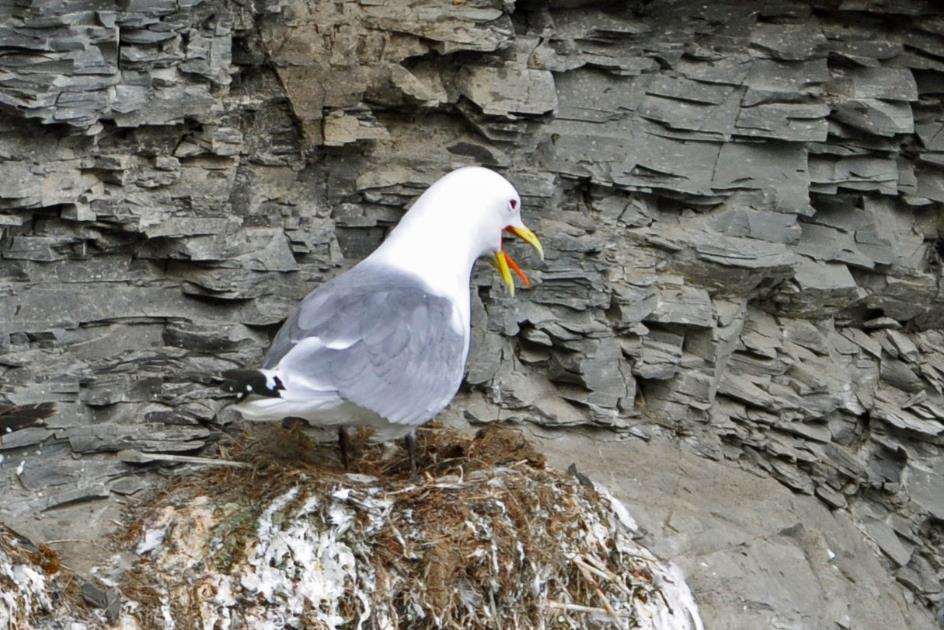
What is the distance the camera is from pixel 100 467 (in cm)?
502

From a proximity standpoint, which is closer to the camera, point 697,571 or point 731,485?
point 697,571

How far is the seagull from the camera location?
4492 mm

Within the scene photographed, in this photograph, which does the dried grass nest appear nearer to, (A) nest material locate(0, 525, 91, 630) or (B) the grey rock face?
(A) nest material locate(0, 525, 91, 630)

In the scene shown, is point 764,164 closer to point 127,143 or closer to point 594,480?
point 594,480

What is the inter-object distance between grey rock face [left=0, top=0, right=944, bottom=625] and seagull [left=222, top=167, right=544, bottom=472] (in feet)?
1.82

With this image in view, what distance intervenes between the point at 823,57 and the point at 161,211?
3.07m

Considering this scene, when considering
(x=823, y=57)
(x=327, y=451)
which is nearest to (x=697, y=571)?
(x=327, y=451)

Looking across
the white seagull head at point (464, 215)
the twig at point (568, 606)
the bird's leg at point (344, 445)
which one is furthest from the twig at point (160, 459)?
the twig at point (568, 606)

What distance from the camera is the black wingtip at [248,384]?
14.1ft

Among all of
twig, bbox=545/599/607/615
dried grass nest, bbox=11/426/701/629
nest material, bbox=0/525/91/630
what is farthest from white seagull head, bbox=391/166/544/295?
nest material, bbox=0/525/91/630

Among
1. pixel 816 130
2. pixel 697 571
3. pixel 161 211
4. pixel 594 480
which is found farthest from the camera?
pixel 816 130

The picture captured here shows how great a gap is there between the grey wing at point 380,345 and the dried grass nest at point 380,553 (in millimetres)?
343

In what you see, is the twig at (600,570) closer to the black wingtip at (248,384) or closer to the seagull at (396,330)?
the seagull at (396,330)

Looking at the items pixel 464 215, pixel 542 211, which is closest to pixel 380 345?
pixel 464 215
